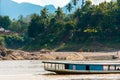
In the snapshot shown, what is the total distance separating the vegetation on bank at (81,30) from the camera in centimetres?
14312

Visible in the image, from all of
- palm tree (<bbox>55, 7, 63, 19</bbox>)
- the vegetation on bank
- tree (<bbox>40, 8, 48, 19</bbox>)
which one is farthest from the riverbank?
tree (<bbox>40, 8, 48, 19</bbox>)

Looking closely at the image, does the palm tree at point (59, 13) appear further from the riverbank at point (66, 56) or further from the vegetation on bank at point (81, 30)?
the riverbank at point (66, 56)

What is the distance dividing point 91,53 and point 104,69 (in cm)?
5654

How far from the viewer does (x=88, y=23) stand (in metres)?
152

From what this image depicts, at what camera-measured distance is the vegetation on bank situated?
14312 cm

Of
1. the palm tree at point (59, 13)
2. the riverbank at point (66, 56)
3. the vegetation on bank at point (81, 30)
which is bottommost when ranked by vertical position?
the riverbank at point (66, 56)

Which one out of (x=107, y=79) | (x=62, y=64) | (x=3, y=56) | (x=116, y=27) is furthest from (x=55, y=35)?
(x=107, y=79)

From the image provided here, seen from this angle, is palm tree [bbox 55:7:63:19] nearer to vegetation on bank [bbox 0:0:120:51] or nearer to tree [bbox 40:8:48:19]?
vegetation on bank [bbox 0:0:120:51]

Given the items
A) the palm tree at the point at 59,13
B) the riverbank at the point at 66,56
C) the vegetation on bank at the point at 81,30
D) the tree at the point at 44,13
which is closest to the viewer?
the riverbank at the point at 66,56

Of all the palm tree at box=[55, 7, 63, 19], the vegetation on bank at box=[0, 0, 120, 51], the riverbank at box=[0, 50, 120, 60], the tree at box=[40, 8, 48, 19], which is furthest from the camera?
the tree at box=[40, 8, 48, 19]

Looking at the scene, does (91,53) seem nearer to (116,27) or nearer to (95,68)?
(116,27)

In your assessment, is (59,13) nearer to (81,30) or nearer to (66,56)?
(81,30)

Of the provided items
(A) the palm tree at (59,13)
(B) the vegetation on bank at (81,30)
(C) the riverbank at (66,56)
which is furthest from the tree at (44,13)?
(C) the riverbank at (66,56)

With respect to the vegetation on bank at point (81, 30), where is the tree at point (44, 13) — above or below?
above
